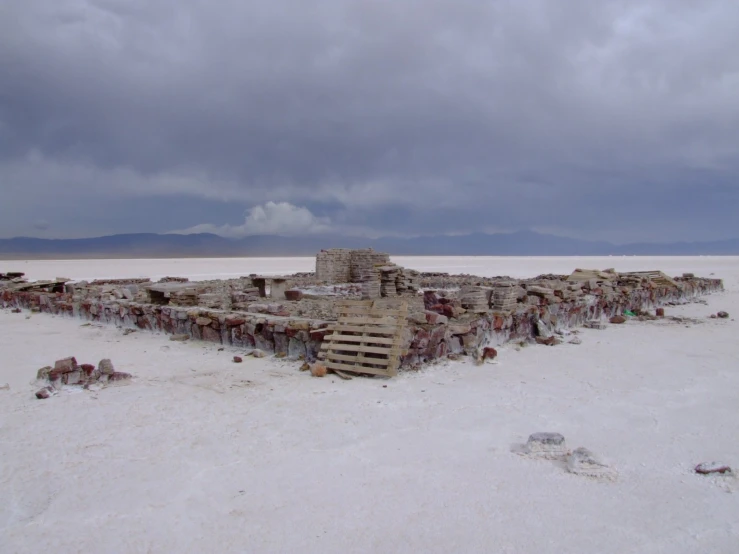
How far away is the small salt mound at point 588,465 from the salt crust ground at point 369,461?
0.10 m

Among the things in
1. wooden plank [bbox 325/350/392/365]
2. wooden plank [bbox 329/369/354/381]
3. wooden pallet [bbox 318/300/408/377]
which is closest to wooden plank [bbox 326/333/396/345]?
wooden pallet [bbox 318/300/408/377]

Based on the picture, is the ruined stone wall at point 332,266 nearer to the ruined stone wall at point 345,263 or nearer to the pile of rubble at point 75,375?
the ruined stone wall at point 345,263

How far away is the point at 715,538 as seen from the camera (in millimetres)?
2895

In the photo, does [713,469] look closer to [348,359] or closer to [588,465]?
[588,465]

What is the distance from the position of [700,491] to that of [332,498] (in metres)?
2.59

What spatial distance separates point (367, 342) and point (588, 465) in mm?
3445

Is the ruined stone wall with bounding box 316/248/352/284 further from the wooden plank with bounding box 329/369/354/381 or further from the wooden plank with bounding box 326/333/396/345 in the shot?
the wooden plank with bounding box 329/369/354/381

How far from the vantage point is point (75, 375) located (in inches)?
247

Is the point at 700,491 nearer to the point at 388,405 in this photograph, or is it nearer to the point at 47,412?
the point at 388,405

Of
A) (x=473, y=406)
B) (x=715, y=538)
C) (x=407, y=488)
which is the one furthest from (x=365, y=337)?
(x=715, y=538)

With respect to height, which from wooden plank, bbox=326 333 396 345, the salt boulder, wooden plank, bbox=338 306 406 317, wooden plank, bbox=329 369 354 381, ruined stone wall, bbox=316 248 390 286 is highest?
ruined stone wall, bbox=316 248 390 286

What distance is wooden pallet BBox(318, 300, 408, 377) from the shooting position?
21.2ft

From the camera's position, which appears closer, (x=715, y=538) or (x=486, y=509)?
(x=715, y=538)

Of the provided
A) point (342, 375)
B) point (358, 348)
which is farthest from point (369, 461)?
point (358, 348)
